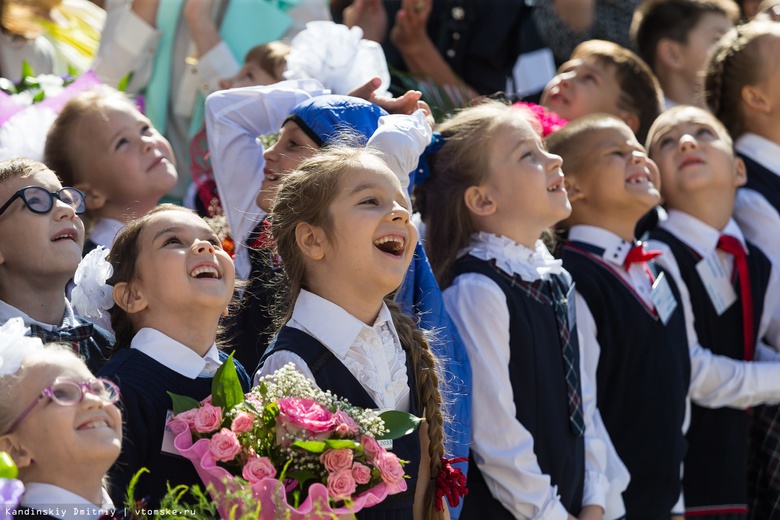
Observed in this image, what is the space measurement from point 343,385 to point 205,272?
0.49 meters

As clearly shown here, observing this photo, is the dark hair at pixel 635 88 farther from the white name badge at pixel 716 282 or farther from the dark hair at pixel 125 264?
the dark hair at pixel 125 264

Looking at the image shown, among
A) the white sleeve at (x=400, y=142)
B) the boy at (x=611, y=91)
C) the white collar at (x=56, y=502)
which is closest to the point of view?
the white collar at (x=56, y=502)

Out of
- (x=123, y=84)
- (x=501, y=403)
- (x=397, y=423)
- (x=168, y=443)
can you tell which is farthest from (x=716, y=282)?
(x=123, y=84)

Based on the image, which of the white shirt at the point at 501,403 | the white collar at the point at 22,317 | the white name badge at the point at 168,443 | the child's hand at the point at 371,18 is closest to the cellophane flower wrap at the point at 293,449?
the white name badge at the point at 168,443

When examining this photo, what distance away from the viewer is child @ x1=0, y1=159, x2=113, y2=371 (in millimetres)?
3037

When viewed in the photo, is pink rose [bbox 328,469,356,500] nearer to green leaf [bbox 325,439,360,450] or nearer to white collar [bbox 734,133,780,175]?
green leaf [bbox 325,439,360,450]

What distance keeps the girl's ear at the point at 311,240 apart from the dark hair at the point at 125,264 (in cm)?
34

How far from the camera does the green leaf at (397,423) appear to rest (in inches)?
103

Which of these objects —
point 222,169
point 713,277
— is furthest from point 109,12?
point 713,277

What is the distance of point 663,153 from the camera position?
182 inches

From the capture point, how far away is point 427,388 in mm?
3051

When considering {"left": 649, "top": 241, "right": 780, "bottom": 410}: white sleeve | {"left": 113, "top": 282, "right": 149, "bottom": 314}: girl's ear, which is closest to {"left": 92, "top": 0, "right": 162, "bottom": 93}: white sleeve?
{"left": 113, "top": 282, "right": 149, "bottom": 314}: girl's ear

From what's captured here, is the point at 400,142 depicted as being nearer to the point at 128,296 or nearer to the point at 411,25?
the point at 128,296

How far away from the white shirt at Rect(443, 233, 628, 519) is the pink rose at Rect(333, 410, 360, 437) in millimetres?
1062
